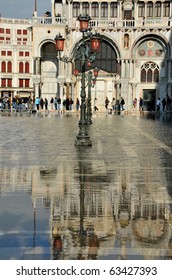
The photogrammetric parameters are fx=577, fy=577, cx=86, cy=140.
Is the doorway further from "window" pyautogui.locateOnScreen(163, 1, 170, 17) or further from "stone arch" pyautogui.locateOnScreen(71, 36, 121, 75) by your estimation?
"window" pyautogui.locateOnScreen(163, 1, 170, 17)

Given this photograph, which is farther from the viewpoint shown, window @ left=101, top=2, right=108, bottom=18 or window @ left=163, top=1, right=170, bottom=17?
window @ left=101, top=2, right=108, bottom=18

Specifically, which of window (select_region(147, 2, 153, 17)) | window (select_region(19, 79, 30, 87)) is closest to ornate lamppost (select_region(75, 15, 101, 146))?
window (select_region(147, 2, 153, 17))

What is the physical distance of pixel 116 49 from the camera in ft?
213

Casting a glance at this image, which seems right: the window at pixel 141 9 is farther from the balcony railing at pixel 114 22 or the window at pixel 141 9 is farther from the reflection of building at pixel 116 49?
the balcony railing at pixel 114 22

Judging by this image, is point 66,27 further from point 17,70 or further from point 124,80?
point 17,70

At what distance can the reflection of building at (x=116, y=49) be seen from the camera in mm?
64062

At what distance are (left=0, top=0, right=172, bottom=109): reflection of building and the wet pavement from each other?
4694 centimetres

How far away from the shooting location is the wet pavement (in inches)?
281

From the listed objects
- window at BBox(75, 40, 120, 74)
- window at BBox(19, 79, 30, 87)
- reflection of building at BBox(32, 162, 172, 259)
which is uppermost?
window at BBox(75, 40, 120, 74)

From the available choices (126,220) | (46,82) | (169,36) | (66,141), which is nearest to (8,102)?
(46,82)

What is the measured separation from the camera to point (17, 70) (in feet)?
312

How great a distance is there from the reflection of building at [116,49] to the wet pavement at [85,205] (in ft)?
154

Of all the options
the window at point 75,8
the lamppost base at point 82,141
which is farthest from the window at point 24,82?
the lamppost base at point 82,141
